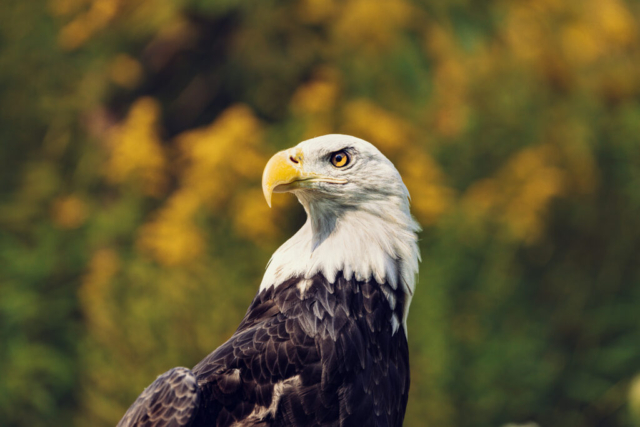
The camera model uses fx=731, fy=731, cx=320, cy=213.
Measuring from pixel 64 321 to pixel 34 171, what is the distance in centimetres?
169

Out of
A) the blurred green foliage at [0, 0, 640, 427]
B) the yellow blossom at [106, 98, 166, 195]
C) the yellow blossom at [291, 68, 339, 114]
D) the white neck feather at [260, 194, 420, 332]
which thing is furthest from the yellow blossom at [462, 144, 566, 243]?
the white neck feather at [260, 194, 420, 332]

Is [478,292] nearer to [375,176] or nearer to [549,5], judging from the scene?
[549,5]

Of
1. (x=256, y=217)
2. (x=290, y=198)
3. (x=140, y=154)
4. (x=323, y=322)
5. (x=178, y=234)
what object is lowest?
(x=323, y=322)

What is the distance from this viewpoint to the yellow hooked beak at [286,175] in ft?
8.87

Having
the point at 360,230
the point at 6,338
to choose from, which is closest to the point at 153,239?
the point at 6,338

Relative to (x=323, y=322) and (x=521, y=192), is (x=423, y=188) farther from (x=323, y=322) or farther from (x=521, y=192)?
(x=323, y=322)

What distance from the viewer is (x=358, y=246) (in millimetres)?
2828

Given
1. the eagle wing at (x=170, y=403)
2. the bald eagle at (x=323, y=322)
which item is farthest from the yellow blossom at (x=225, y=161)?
the eagle wing at (x=170, y=403)

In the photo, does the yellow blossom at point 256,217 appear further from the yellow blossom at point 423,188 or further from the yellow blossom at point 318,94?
the yellow blossom at point 423,188

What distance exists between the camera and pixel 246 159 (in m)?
6.82

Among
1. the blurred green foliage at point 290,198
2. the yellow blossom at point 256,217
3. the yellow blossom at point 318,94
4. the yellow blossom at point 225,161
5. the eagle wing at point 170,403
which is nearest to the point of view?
the eagle wing at point 170,403

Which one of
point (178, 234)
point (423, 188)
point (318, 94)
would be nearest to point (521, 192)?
point (423, 188)

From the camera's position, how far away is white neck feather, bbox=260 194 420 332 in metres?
2.81

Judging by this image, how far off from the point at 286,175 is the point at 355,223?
0.35 metres
